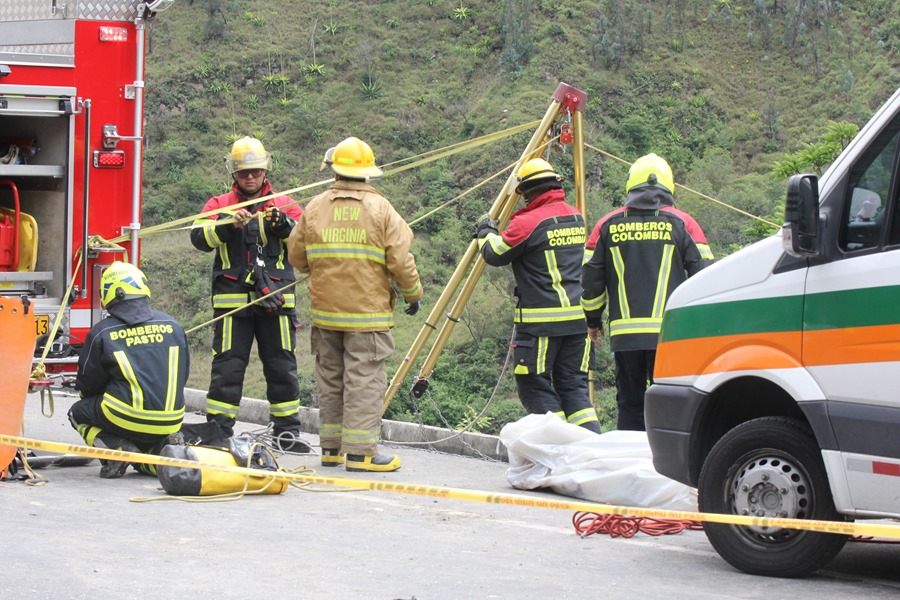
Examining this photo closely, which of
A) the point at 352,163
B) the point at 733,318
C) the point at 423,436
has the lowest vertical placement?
the point at 423,436

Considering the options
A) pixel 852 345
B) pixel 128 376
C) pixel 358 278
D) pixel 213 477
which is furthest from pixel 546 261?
pixel 852 345

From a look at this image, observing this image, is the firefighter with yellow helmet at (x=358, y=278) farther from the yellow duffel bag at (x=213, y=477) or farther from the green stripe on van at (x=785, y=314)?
the green stripe on van at (x=785, y=314)

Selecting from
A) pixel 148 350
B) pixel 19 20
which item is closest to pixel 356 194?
pixel 148 350

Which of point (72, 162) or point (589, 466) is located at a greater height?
point (72, 162)

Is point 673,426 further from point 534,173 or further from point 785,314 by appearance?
point 534,173

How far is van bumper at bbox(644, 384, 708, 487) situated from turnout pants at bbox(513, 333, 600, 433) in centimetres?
227

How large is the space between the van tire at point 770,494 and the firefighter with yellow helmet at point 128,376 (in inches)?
142

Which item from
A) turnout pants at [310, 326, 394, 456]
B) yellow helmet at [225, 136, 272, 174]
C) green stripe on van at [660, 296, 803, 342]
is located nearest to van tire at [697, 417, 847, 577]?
green stripe on van at [660, 296, 803, 342]

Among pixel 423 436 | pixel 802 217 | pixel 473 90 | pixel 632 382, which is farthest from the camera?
pixel 473 90

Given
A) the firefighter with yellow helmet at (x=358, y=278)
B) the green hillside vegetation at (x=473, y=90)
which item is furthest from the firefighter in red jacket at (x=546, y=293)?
the green hillside vegetation at (x=473, y=90)

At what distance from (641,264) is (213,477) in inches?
113

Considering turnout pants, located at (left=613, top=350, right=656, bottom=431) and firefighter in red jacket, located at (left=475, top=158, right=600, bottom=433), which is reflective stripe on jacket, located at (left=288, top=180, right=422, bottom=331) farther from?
turnout pants, located at (left=613, top=350, right=656, bottom=431)

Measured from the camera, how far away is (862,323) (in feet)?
16.5

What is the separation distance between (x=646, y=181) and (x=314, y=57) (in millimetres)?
29536
